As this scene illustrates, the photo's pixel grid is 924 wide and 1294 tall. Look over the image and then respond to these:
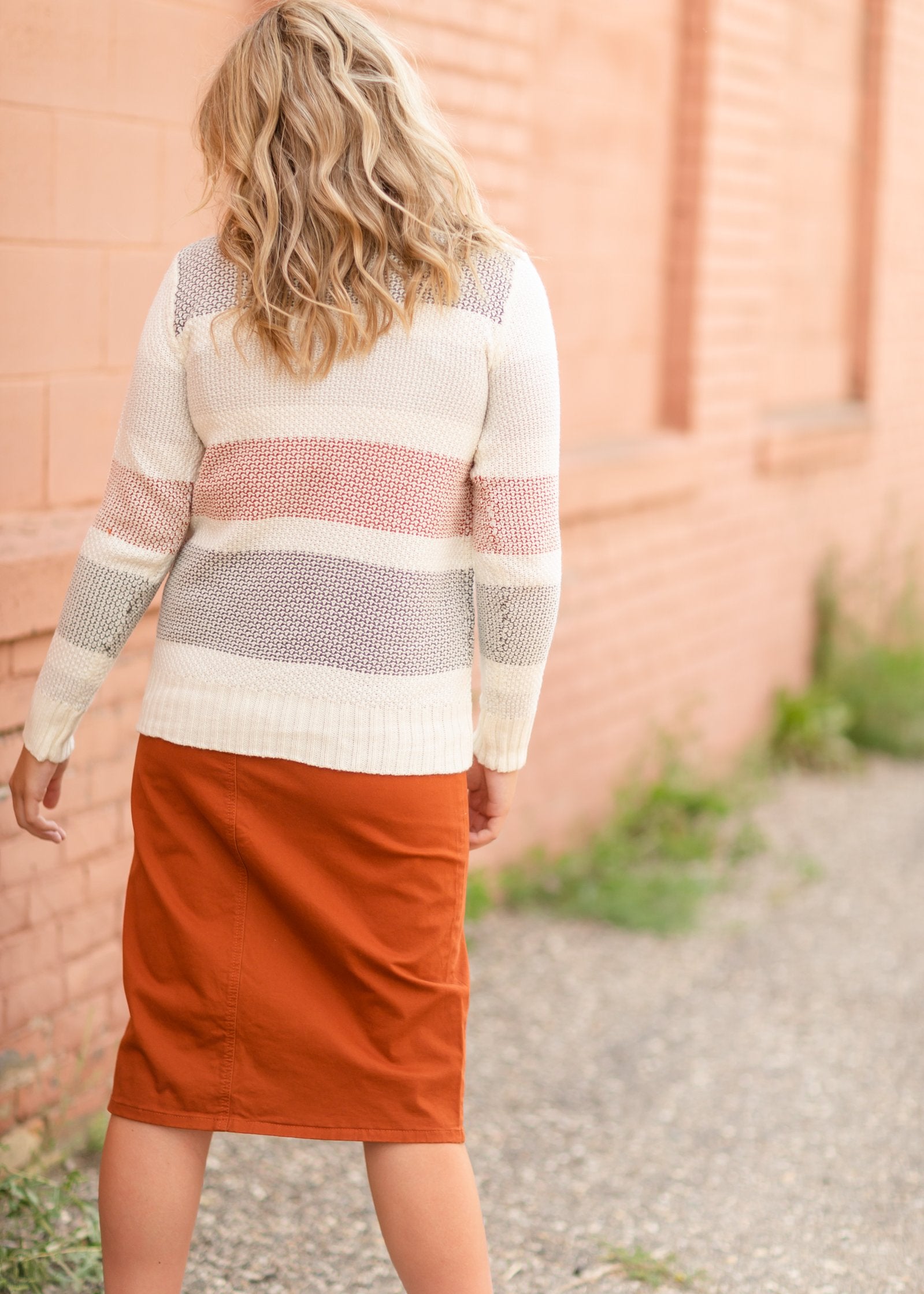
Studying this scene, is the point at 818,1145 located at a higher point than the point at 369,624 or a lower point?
lower

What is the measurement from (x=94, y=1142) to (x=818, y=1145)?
1.52 meters

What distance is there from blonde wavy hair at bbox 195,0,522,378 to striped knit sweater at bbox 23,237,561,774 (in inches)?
1.6

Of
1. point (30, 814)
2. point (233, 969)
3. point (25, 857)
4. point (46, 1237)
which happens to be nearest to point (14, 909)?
point (25, 857)

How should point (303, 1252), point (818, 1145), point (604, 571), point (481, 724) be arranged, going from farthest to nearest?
point (604, 571) < point (818, 1145) < point (303, 1252) < point (481, 724)

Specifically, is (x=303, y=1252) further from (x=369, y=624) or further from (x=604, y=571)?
(x=604, y=571)

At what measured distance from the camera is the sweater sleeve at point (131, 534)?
2.01 meters

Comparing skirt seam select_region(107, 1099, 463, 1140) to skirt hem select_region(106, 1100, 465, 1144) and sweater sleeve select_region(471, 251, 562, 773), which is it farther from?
sweater sleeve select_region(471, 251, 562, 773)

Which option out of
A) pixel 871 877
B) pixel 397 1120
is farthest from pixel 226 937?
pixel 871 877

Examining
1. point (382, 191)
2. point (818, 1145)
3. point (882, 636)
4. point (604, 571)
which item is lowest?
point (818, 1145)

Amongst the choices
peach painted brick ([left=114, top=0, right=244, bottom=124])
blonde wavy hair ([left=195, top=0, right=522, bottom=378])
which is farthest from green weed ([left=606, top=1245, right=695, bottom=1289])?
peach painted brick ([left=114, top=0, right=244, bottom=124])

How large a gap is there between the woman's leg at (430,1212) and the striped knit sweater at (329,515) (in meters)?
0.50

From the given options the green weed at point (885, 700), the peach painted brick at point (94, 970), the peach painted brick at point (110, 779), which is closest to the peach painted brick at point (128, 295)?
the peach painted brick at point (110, 779)

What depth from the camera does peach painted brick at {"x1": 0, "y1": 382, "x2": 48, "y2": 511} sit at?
9.46ft

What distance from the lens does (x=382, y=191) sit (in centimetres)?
190
